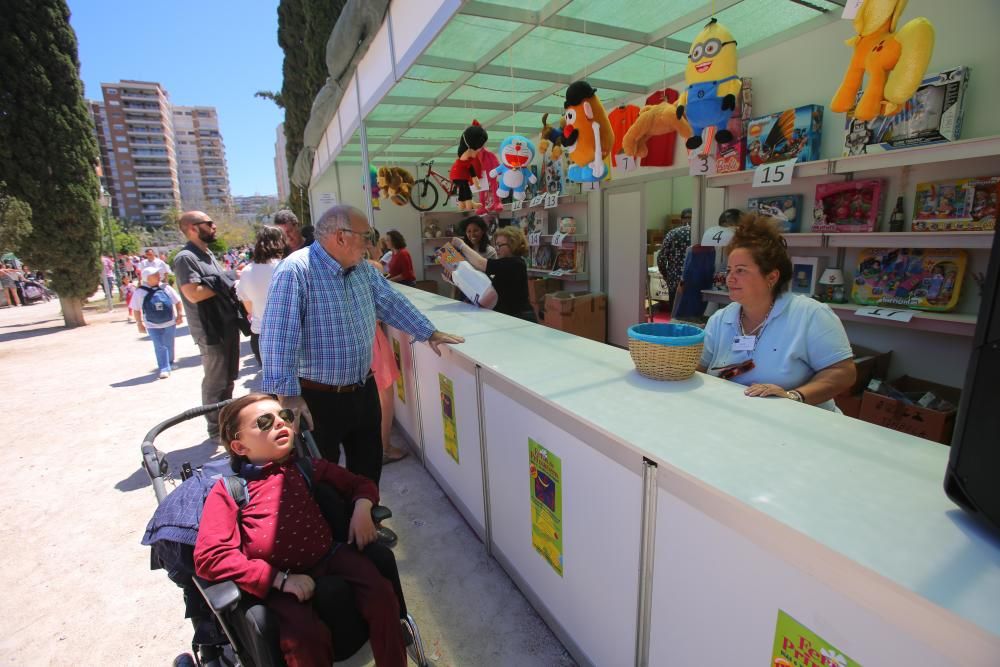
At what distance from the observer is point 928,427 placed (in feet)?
8.59

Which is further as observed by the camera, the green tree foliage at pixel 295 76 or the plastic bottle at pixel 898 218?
the green tree foliage at pixel 295 76

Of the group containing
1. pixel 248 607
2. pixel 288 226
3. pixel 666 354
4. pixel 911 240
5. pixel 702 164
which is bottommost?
pixel 248 607

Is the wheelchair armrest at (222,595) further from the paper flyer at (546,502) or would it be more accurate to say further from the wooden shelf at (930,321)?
the wooden shelf at (930,321)

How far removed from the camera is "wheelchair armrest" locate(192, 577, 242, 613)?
46.6 inches

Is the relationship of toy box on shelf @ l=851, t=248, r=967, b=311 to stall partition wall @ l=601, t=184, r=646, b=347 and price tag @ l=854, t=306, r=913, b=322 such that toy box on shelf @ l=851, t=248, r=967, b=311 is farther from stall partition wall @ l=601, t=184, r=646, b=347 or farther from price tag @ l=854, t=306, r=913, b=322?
stall partition wall @ l=601, t=184, r=646, b=347

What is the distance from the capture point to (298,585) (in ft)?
4.53

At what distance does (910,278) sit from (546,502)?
9.56 ft

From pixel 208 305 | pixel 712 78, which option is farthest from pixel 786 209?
pixel 208 305

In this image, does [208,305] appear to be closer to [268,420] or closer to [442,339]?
[442,339]

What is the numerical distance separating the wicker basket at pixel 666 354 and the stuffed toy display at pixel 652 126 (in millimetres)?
1763

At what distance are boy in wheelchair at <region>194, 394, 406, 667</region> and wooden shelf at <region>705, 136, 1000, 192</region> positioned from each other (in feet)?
11.2

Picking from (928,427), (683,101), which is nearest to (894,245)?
(928,427)

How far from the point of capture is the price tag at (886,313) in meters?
2.80

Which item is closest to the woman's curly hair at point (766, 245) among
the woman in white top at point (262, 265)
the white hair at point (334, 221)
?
the white hair at point (334, 221)
